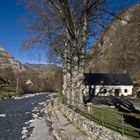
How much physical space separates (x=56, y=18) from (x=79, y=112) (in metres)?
11.9

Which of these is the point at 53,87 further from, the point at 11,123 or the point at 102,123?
the point at 102,123

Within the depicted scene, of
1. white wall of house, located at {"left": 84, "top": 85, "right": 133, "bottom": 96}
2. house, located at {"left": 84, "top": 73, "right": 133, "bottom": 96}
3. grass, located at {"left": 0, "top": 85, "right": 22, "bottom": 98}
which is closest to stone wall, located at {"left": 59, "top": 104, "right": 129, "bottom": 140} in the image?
house, located at {"left": 84, "top": 73, "right": 133, "bottom": 96}

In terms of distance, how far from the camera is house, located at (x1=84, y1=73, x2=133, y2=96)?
7125 cm

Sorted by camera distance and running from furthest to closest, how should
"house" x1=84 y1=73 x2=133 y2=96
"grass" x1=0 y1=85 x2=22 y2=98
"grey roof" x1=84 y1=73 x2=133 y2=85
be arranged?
"grey roof" x1=84 y1=73 x2=133 y2=85 < "house" x1=84 y1=73 x2=133 y2=96 < "grass" x1=0 y1=85 x2=22 y2=98

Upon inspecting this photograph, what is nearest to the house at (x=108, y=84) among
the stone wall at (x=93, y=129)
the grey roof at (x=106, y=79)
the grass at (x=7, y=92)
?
the grey roof at (x=106, y=79)

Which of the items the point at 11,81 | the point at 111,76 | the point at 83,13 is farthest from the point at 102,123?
the point at 11,81

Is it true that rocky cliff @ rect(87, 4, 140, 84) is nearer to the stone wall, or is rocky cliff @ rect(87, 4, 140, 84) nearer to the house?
the house

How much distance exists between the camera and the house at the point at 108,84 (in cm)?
7125

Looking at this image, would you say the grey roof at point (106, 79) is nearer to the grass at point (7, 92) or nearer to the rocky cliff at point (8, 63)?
the grass at point (7, 92)

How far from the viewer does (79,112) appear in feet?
74.6

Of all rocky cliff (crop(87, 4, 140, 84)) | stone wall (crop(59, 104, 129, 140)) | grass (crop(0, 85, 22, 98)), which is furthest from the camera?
rocky cliff (crop(87, 4, 140, 84))

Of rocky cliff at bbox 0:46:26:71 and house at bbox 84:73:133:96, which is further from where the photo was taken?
rocky cliff at bbox 0:46:26:71

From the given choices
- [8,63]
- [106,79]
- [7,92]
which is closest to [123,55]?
[106,79]

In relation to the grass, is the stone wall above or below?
below
